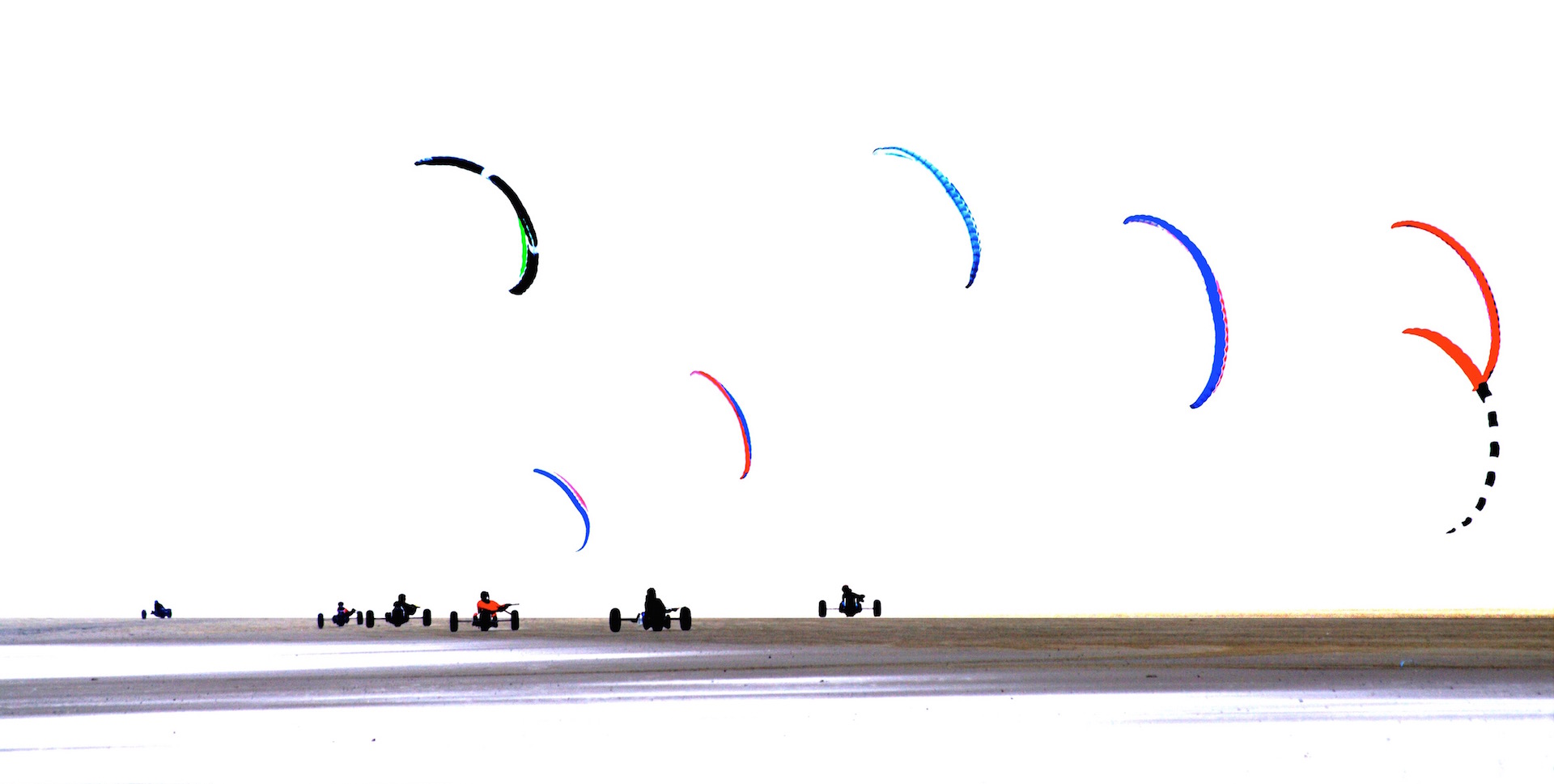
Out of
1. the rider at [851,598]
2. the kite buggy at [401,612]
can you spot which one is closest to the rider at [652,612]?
the kite buggy at [401,612]

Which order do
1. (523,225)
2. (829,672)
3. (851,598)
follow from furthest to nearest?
(851,598) < (523,225) < (829,672)

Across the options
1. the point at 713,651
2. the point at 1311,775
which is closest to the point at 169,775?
the point at 1311,775

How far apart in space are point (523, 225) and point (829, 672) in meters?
12.5

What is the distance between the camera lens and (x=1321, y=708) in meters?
18.1

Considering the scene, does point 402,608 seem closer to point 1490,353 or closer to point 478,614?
point 478,614

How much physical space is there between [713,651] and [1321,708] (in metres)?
16.8

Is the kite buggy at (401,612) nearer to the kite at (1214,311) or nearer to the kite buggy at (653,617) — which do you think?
the kite buggy at (653,617)

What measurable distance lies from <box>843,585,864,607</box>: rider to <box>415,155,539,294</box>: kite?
127ft

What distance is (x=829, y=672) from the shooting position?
2531 cm

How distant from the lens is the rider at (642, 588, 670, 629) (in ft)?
160

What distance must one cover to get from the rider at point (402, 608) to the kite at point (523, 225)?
29.5 metres

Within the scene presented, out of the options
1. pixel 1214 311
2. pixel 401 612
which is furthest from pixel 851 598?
pixel 1214 311

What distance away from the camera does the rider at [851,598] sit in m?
70.9

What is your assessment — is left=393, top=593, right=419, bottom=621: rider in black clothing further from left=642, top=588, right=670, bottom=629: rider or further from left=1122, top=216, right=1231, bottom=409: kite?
left=1122, top=216, right=1231, bottom=409: kite
